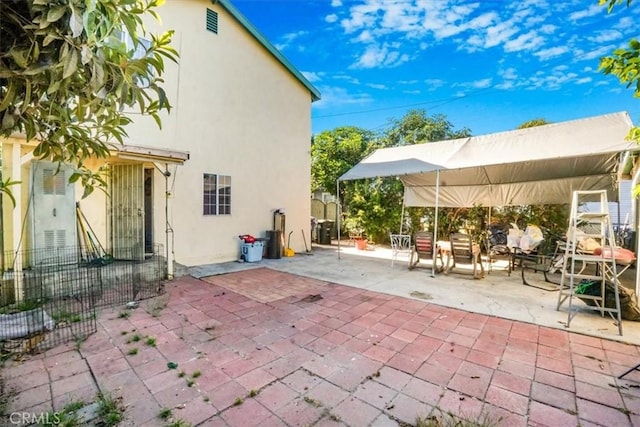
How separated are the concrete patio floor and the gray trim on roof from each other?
7.52 metres

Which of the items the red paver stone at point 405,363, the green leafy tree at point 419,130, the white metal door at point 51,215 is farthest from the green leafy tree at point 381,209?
the white metal door at point 51,215

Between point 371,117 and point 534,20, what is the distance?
7621mm

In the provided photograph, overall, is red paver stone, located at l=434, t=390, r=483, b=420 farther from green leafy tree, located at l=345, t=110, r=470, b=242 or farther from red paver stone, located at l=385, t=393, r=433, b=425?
green leafy tree, located at l=345, t=110, r=470, b=242

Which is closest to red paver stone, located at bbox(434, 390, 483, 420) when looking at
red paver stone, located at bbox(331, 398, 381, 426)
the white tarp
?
red paver stone, located at bbox(331, 398, 381, 426)

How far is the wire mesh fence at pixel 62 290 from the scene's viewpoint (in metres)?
3.24

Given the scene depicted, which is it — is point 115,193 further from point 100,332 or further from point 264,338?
point 264,338

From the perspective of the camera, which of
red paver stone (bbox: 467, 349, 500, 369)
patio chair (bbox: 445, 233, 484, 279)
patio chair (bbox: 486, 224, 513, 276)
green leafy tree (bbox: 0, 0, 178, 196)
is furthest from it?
patio chair (bbox: 486, 224, 513, 276)

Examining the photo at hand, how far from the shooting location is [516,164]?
7699mm

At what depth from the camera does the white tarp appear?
5.18 meters

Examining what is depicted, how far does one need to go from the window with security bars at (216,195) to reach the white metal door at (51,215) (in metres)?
2.74

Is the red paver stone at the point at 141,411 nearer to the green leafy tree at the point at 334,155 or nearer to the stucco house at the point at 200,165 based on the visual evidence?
the stucco house at the point at 200,165

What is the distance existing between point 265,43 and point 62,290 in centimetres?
792

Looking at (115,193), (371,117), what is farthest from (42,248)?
(371,117)

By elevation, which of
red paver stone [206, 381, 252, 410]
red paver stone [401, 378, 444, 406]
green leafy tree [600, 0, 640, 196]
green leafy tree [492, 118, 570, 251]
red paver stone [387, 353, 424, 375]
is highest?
green leafy tree [600, 0, 640, 196]
